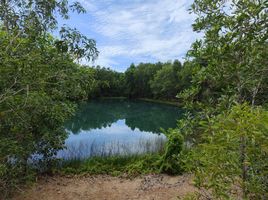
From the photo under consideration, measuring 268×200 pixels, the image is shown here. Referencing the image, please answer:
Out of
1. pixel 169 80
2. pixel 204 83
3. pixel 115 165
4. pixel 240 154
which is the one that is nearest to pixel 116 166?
pixel 115 165

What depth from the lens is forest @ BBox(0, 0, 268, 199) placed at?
1.23 metres

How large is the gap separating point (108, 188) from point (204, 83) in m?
3.21

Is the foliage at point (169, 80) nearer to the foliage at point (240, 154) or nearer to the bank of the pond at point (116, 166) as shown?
the bank of the pond at point (116, 166)

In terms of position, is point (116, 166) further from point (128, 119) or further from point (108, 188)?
point (128, 119)

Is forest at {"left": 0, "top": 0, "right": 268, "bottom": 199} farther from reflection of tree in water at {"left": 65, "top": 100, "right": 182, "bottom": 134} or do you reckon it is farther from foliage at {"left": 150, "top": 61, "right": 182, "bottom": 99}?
foliage at {"left": 150, "top": 61, "right": 182, "bottom": 99}

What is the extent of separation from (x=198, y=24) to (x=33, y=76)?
1.46m

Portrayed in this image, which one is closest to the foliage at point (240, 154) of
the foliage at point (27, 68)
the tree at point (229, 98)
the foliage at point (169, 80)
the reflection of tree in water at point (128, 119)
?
the tree at point (229, 98)

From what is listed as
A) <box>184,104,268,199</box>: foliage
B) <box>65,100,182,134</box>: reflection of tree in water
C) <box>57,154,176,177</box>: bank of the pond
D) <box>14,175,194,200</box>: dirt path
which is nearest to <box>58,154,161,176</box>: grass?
<box>57,154,176,177</box>: bank of the pond

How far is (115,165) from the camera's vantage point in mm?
5887

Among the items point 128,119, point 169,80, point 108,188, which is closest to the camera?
point 108,188

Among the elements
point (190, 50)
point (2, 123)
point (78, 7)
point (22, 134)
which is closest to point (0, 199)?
point (22, 134)

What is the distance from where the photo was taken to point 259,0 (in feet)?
5.71

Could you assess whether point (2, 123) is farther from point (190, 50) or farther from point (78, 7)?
point (190, 50)

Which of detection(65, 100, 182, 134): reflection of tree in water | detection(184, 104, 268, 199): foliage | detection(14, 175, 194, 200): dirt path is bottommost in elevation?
detection(65, 100, 182, 134): reflection of tree in water
